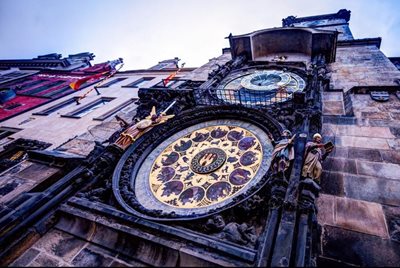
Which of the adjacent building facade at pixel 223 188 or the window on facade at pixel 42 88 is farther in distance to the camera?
the window on facade at pixel 42 88

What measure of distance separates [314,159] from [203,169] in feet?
6.93

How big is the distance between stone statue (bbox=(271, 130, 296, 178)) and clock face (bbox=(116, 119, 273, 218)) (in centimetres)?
43

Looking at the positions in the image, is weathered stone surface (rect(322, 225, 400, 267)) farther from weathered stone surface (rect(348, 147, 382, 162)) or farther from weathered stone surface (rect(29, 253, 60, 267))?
weathered stone surface (rect(29, 253, 60, 267))

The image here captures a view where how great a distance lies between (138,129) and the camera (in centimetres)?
620

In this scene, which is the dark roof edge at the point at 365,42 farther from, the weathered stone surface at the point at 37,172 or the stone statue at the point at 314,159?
A: the weathered stone surface at the point at 37,172

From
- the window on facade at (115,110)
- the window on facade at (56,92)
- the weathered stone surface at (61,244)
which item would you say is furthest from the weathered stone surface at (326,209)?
the window on facade at (56,92)

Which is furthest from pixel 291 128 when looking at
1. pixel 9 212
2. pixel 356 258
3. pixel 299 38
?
pixel 299 38

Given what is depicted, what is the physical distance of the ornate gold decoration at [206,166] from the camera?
4.54m

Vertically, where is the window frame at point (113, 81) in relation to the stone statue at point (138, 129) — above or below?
above

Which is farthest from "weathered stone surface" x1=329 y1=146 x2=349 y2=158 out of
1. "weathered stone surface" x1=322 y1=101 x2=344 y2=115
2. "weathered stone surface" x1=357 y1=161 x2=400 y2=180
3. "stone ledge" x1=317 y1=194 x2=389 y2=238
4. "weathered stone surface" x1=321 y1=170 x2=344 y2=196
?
"weathered stone surface" x1=322 y1=101 x2=344 y2=115

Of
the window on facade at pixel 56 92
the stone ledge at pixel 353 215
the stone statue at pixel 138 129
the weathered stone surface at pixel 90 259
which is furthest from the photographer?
the window on facade at pixel 56 92

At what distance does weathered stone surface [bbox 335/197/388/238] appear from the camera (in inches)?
141

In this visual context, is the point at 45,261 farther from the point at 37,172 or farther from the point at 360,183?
the point at 360,183

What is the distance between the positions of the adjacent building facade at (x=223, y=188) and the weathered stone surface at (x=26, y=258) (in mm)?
17
